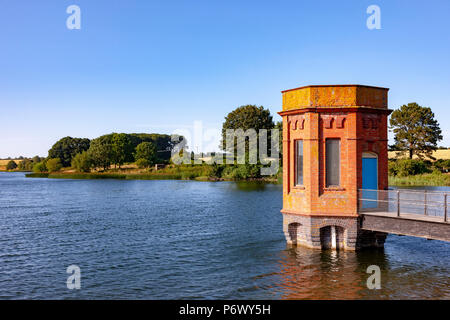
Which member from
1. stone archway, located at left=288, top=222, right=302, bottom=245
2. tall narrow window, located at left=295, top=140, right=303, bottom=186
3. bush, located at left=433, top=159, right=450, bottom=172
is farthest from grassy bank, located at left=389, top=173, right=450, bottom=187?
tall narrow window, located at left=295, top=140, right=303, bottom=186

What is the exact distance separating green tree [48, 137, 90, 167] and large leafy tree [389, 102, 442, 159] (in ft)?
343

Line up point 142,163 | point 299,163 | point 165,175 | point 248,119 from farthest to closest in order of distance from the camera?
point 142,163
point 165,175
point 248,119
point 299,163

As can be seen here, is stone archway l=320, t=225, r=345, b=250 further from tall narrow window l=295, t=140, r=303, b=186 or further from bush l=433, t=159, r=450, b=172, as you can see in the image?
bush l=433, t=159, r=450, b=172

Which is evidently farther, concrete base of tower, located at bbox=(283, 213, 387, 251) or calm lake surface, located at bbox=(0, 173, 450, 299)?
concrete base of tower, located at bbox=(283, 213, 387, 251)

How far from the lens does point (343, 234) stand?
774 inches

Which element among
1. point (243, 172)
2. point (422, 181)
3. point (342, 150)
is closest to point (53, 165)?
point (243, 172)

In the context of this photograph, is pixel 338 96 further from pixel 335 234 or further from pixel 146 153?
pixel 146 153

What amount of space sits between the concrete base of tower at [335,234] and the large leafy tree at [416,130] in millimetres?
65976

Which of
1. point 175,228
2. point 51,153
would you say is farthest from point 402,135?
point 51,153

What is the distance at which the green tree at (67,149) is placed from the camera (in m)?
142

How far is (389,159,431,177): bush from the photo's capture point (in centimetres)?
6931

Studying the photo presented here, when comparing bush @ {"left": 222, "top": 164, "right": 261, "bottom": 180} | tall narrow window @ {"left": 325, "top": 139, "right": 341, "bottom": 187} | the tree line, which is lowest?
bush @ {"left": 222, "top": 164, "right": 261, "bottom": 180}

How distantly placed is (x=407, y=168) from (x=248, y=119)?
114 ft

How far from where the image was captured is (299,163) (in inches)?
814
